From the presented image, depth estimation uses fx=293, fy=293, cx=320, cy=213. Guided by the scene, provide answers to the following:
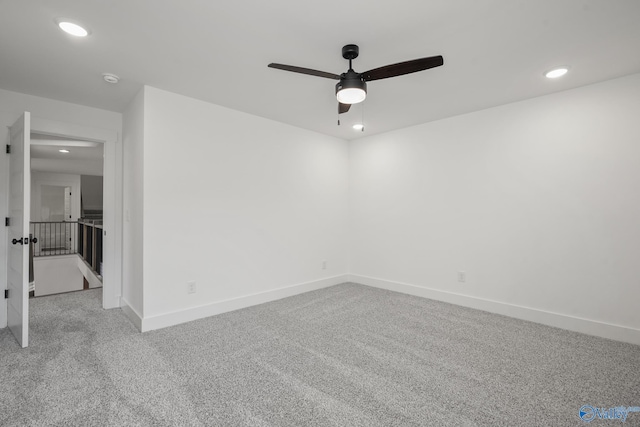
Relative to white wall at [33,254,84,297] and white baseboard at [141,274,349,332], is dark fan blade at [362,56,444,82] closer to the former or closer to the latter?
white baseboard at [141,274,349,332]

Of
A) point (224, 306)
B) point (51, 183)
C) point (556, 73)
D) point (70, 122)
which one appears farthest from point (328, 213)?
point (51, 183)

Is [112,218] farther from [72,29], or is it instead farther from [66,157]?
[66,157]

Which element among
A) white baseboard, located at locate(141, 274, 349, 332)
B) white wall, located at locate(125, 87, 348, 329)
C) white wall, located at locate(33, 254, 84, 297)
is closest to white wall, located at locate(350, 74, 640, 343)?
white wall, located at locate(125, 87, 348, 329)

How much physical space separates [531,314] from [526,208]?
1.15 m

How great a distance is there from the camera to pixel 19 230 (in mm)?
2566

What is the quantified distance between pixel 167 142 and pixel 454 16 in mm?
2753

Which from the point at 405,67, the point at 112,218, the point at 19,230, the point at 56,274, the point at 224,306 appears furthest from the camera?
the point at 56,274

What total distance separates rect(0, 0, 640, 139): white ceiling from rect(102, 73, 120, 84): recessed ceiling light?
6 centimetres

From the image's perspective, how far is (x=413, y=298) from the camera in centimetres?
400

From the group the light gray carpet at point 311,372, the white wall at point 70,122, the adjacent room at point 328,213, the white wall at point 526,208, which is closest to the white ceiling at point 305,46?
the adjacent room at point 328,213

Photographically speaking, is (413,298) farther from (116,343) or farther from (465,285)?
(116,343)

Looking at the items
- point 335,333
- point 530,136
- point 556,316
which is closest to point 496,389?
point 335,333

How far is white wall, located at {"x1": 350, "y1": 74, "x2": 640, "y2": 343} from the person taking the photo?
273 centimetres

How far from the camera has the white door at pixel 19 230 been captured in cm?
249
